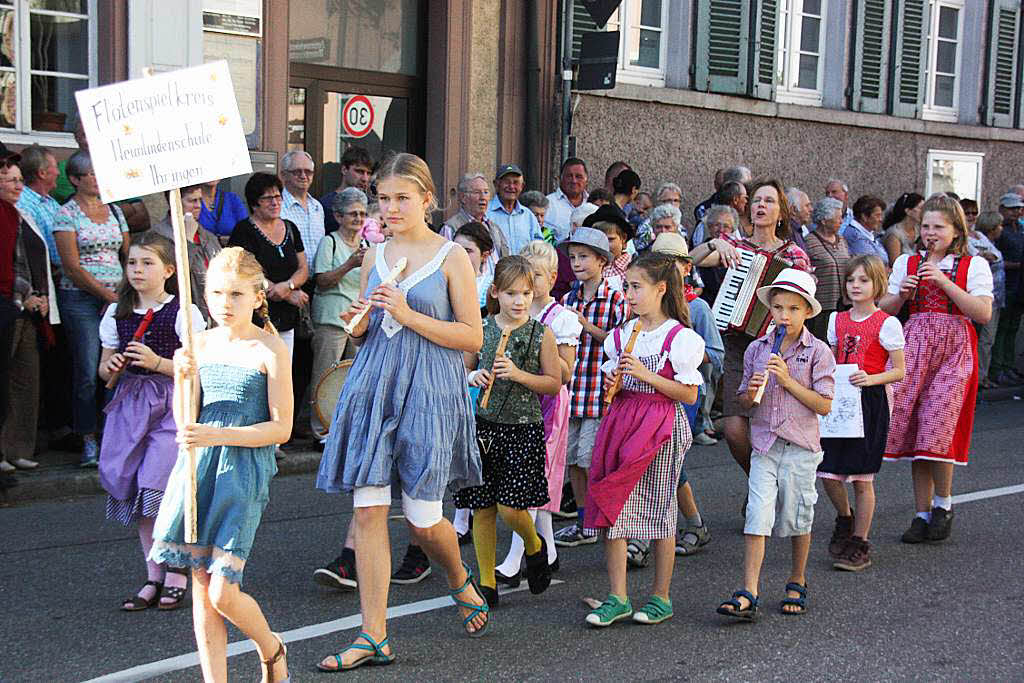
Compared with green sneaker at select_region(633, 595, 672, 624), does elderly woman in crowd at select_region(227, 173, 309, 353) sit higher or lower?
higher

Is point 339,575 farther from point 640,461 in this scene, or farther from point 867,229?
point 867,229

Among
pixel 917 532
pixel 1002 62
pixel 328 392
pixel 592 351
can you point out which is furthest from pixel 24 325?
pixel 1002 62

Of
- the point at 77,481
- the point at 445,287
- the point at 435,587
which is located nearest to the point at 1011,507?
the point at 435,587

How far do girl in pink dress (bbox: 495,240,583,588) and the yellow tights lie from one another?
253 millimetres

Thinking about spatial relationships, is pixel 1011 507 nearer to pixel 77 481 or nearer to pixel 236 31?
pixel 77 481

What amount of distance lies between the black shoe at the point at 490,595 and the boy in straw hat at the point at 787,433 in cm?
98

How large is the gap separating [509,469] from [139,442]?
1.61 meters

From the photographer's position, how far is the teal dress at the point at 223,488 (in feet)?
14.8

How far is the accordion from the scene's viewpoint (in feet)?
25.1

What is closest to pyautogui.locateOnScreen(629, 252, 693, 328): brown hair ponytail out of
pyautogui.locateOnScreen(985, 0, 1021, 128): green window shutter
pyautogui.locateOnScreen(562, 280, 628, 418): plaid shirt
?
pyautogui.locateOnScreen(562, 280, 628, 418): plaid shirt

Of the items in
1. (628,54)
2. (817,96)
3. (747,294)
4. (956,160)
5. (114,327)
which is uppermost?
(628,54)

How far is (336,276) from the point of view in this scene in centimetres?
978

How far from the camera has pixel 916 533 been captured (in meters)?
7.38

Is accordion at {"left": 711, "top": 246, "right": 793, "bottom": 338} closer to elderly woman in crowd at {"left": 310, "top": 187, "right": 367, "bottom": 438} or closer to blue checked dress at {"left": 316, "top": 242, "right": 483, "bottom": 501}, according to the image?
blue checked dress at {"left": 316, "top": 242, "right": 483, "bottom": 501}
